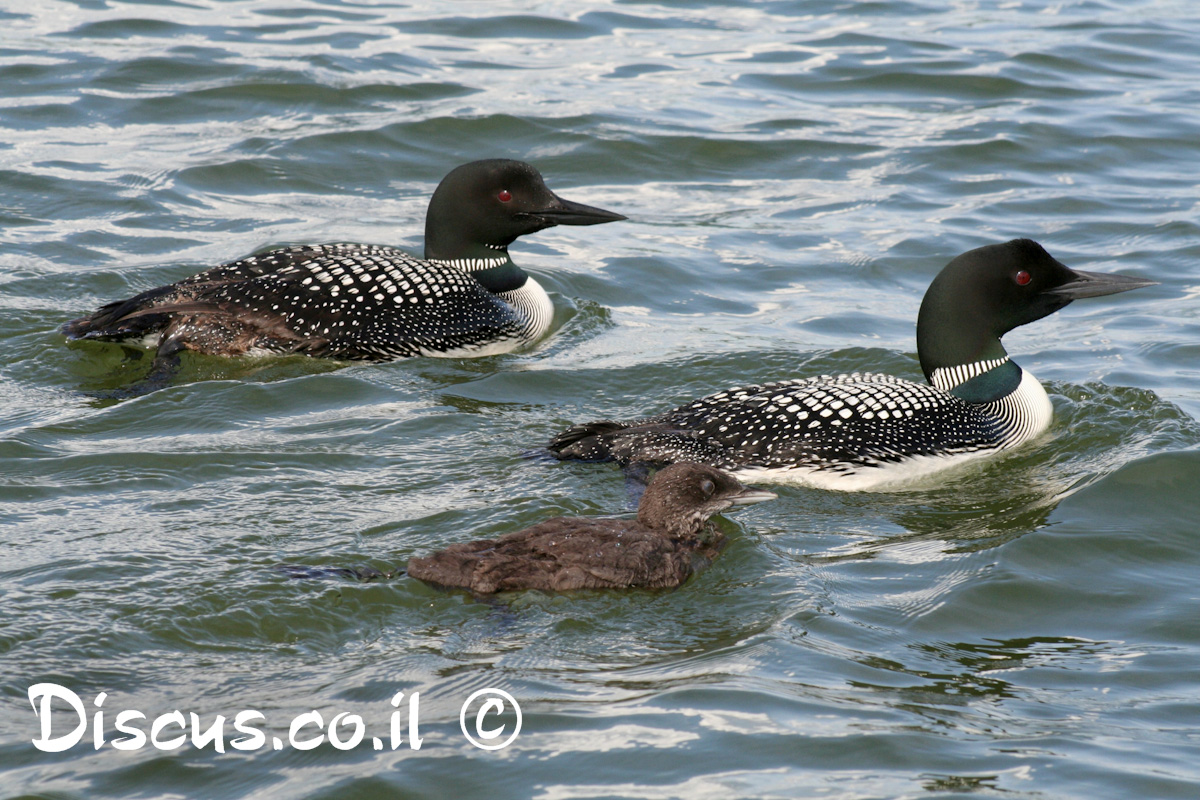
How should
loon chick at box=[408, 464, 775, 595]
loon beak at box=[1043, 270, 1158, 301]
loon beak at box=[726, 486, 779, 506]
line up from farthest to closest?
loon beak at box=[1043, 270, 1158, 301] → loon beak at box=[726, 486, 779, 506] → loon chick at box=[408, 464, 775, 595]

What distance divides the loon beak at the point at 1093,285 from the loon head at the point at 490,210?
7.97 feet

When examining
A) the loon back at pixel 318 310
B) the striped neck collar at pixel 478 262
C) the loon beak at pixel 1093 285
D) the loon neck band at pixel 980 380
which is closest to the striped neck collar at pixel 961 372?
the loon neck band at pixel 980 380

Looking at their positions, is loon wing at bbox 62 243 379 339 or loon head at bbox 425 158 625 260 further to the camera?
loon head at bbox 425 158 625 260

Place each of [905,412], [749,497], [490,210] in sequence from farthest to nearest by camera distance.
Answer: [490,210] < [905,412] < [749,497]

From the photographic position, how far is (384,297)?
709cm

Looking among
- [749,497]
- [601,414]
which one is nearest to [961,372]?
[601,414]

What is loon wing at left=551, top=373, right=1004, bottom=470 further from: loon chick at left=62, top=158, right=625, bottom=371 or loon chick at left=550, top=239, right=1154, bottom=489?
loon chick at left=62, top=158, right=625, bottom=371

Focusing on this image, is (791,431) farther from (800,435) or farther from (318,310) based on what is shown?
(318,310)

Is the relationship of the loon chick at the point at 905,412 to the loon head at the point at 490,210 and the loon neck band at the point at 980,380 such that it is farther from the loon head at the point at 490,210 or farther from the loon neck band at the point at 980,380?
the loon head at the point at 490,210

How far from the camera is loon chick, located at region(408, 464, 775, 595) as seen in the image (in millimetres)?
4512

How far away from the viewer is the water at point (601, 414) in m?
3.88

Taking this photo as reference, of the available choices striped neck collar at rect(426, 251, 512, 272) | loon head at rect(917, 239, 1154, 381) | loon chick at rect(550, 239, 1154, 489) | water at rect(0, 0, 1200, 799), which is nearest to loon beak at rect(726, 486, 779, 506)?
water at rect(0, 0, 1200, 799)

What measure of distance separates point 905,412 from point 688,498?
1393 mm

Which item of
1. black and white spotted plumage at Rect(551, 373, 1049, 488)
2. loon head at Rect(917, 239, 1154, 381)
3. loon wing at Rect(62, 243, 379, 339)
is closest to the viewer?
black and white spotted plumage at Rect(551, 373, 1049, 488)
